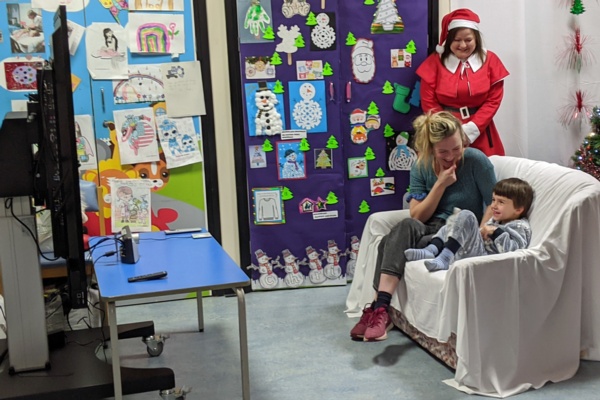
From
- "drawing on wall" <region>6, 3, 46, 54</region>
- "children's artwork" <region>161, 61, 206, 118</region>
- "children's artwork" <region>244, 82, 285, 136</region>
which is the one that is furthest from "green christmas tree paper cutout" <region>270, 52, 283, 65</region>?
"drawing on wall" <region>6, 3, 46, 54</region>

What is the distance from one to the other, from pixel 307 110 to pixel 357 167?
19.2 inches

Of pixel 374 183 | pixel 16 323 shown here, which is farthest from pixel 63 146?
pixel 374 183

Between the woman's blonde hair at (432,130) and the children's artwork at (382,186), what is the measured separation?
3.05 feet

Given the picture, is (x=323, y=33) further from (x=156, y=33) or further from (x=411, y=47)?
(x=156, y=33)

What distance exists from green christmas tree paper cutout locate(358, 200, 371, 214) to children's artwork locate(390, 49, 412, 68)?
88cm

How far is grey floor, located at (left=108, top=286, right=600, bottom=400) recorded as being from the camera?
2.92m

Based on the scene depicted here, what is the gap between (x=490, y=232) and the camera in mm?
3178

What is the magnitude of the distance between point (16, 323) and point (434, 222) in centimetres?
198

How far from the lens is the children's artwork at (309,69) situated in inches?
169

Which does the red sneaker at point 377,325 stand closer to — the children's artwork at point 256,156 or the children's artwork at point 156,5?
the children's artwork at point 256,156

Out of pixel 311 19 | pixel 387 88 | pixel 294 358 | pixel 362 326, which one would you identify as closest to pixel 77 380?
pixel 294 358

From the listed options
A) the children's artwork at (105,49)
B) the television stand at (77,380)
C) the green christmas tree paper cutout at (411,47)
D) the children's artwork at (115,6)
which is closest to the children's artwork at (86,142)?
the children's artwork at (105,49)

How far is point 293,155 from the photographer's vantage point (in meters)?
4.34

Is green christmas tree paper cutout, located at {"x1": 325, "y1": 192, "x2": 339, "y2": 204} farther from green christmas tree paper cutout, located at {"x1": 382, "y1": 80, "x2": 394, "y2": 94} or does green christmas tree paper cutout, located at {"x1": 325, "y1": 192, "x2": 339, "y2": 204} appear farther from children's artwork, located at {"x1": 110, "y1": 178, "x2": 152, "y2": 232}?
children's artwork, located at {"x1": 110, "y1": 178, "x2": 152, "y2": 232}
